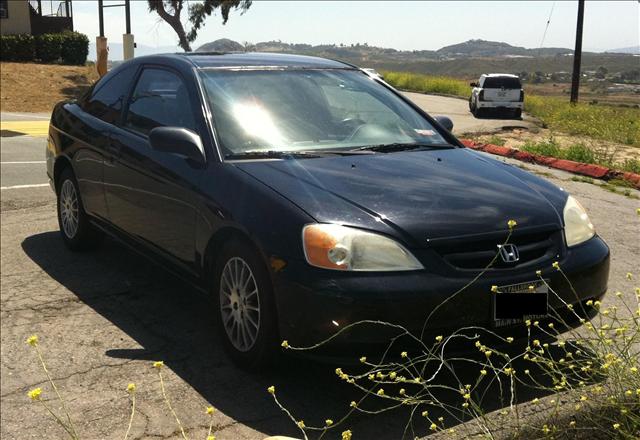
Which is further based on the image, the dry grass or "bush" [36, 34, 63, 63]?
"bush" [36, 34, 63, 63]

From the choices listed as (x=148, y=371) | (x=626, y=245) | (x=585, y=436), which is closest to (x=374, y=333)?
(x=585, y=436)

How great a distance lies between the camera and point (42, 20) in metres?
42.7

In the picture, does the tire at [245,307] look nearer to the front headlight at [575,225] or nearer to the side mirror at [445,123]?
the front headlight at [575,225]

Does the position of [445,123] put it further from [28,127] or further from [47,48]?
[47,48]

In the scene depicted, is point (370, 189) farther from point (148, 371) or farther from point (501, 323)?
point (148, 371)

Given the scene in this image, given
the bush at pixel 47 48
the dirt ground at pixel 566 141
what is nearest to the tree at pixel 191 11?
the bush at pixel 47 48

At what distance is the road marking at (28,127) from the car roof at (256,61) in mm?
12185

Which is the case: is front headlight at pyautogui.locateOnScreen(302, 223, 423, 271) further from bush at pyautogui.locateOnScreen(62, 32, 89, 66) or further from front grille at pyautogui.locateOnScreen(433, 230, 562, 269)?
bush at pyautogui.locateOnScreen(62, 32, 89, 66)

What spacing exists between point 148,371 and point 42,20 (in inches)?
1684

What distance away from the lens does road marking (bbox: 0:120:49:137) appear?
56.4ft

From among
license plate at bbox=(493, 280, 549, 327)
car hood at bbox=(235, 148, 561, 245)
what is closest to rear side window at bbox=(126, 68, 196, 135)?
car hood at bbox=(235, 148, 561, 245)

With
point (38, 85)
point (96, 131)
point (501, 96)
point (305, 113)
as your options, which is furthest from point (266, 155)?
point (38, 85)

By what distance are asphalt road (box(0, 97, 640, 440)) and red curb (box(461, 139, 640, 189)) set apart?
3.02 m

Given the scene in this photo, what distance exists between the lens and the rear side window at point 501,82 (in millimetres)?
27406
